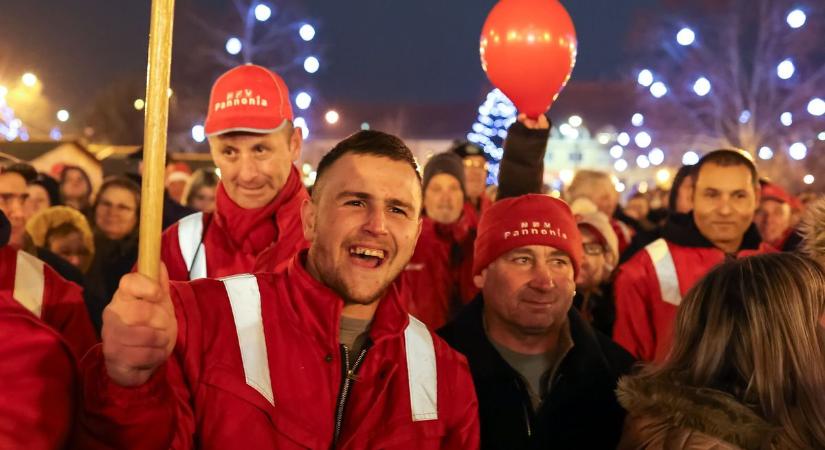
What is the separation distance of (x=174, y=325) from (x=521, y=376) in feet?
6.54

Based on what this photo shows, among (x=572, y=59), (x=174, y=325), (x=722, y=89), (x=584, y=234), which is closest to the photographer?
(x=174, y=325)

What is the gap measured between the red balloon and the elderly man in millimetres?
864

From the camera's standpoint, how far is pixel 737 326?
114 inches

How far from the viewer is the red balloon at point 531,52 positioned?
4.85m

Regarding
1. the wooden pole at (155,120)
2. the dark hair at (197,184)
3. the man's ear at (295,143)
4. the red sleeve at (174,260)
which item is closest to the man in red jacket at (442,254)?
the man's ear at (295,143)

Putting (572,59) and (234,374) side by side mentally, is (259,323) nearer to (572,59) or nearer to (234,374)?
(234,374)

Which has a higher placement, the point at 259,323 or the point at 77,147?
the point at 77,147

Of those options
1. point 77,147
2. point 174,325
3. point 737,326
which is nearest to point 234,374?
point 174,325

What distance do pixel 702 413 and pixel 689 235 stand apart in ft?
8.42

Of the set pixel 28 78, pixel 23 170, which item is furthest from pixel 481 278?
pixel 28 78

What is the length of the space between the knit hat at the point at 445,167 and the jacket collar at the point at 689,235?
2.17m

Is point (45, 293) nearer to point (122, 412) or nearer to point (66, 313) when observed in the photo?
point (66, 313)

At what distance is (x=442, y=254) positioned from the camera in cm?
Answer: 675

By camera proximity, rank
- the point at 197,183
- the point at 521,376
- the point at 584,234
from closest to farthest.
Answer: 1. the point at 521,376
2. the point at 584,234
3. the point at 197,183
